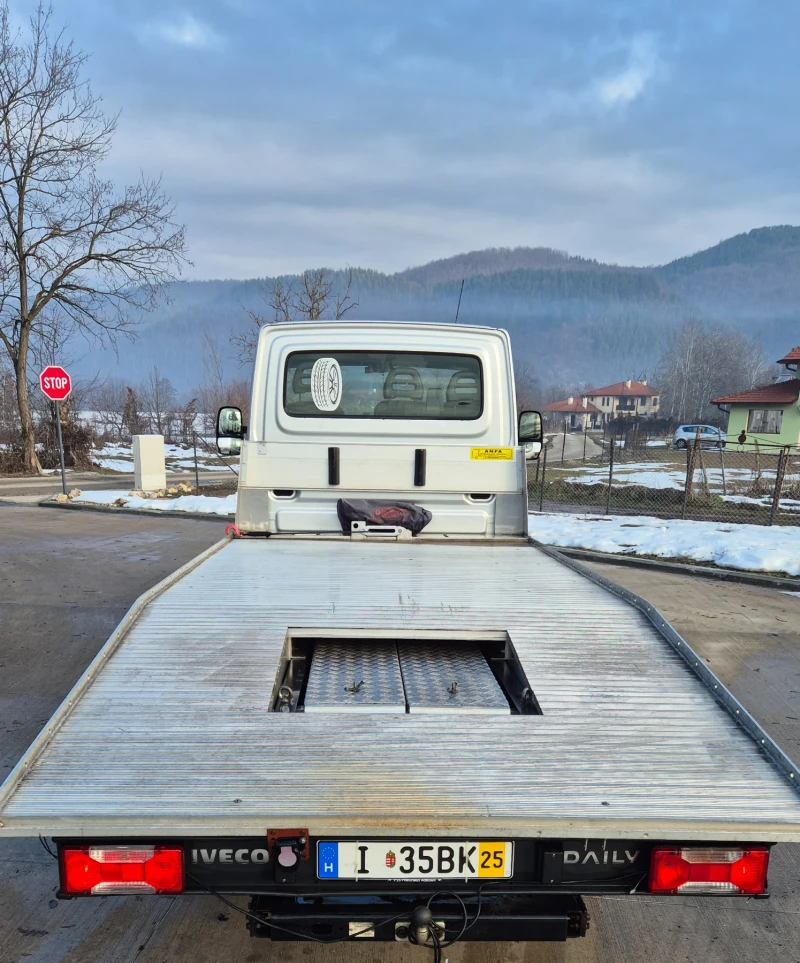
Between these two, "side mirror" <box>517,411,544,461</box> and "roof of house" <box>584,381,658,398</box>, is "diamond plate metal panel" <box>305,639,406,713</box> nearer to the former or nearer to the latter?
"side mirror" <box>517,411,544,461</box>

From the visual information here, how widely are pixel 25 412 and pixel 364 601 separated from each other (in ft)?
74.9

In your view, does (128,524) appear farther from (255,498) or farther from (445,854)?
(445,854)

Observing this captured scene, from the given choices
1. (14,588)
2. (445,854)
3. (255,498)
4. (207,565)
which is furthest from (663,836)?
(14,588)

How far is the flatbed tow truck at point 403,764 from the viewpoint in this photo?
1.74 metres

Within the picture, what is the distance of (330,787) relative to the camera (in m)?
1.81

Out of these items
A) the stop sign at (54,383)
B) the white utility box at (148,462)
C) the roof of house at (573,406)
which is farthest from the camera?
the roof of house at (573,406)

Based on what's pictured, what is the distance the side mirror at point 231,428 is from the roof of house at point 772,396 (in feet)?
137

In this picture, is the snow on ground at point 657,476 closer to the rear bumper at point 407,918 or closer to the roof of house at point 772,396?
the rear bumper at point 407,918

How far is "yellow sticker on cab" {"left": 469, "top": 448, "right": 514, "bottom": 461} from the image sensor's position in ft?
15.4

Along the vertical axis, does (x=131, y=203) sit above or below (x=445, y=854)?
above

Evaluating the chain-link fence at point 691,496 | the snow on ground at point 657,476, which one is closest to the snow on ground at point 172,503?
the chain-link fence at point 691,496

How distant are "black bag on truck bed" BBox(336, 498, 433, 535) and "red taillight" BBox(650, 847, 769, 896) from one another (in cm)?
296

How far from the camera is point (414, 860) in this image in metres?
1.78

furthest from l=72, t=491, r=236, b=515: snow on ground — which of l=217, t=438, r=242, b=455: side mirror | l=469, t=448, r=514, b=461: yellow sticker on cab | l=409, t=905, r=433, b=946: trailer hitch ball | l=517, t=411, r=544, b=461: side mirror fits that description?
l=409, t=905, r=433, b=946: trailer hitch ball
